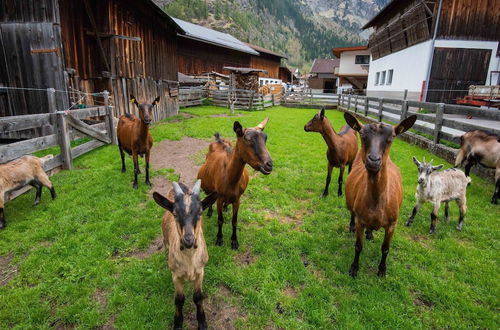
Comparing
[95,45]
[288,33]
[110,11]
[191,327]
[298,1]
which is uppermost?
[298,1]

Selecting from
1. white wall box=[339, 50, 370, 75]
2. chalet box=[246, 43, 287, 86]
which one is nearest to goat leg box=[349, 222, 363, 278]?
chalet box=[246, 43, 287, 86]

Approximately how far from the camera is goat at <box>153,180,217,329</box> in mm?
2604

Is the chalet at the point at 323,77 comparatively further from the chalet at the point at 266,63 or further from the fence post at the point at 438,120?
the fence post at the point at 438,120

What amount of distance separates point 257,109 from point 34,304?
70.2 feet

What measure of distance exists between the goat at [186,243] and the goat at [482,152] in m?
6.31

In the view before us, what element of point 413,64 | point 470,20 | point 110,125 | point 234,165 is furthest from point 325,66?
point 234,165

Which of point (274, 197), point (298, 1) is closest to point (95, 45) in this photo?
point (274, 197)

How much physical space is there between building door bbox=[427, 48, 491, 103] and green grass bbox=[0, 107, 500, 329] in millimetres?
15367

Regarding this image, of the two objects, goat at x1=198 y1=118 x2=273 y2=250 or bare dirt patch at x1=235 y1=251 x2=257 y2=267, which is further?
bare dirt patch at x1=235 y1=251 x2=257 y2=267

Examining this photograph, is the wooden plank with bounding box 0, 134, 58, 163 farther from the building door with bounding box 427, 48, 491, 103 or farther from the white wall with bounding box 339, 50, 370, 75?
the white wall with bounding box 339, 50, 370, 75

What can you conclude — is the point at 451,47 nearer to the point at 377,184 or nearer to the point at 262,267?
the point at 377,184

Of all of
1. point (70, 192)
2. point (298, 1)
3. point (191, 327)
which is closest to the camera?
point (191, 327)

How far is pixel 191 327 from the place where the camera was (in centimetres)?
300

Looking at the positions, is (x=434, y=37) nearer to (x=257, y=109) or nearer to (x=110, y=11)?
(x=257, y=109)
